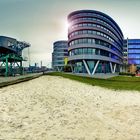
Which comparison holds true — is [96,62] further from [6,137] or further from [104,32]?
[6,137]

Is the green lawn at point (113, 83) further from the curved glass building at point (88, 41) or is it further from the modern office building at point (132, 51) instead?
the modern office building at point (132, 51)

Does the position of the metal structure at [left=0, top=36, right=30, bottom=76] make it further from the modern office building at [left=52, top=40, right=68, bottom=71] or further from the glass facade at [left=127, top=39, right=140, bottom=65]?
the glass facade at [left=127, top=39, right=140, bottom=65]

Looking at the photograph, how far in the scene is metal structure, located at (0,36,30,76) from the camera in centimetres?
4700

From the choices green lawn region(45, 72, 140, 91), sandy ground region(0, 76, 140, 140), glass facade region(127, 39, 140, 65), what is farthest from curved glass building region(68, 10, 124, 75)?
glass facade region(127, 39, 140, 65)

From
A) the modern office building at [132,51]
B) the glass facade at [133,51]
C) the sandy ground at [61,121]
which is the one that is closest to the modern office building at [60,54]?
the modern office building at [132,51]

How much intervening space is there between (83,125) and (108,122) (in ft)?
5.17

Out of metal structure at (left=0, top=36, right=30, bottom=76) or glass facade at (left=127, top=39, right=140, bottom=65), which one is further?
glass facade at (left=127, top=39, right=140, bottom=65)

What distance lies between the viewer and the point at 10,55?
47.2 meters

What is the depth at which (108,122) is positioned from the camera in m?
9.64

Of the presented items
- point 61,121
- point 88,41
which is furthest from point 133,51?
point 61,121

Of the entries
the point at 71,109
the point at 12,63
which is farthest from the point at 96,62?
the point at 71,109

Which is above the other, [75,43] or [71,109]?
[75,43]

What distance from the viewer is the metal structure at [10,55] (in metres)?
47.0

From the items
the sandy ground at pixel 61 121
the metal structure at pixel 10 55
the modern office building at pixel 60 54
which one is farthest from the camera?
the modern office building at pixel 60 54
